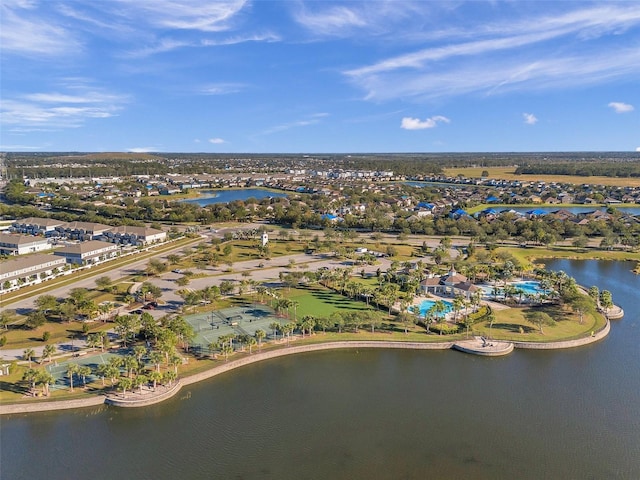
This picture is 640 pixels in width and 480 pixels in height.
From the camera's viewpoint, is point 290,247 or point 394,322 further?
point 290,247

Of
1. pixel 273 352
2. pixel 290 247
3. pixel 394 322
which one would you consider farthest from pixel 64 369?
pixel 290 247

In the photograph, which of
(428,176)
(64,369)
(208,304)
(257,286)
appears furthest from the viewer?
(428,176)

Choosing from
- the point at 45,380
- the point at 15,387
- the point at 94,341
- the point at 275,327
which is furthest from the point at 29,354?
the point at 275,327

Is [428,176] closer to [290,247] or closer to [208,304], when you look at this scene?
[290,247]

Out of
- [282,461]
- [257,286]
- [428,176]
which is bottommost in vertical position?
[282,461]

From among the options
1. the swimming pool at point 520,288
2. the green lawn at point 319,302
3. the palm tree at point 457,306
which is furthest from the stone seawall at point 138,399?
the swimming pool at point 520,288

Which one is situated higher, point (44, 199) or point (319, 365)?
point (44, 199)

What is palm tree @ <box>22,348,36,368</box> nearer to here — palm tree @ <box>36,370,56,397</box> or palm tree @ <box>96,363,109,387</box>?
palm tree @ <box>36,370,56,397</box>
